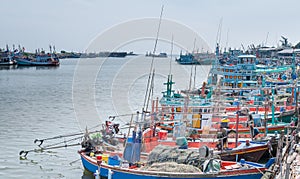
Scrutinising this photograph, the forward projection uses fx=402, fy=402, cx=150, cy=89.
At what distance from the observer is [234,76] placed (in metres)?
28.8

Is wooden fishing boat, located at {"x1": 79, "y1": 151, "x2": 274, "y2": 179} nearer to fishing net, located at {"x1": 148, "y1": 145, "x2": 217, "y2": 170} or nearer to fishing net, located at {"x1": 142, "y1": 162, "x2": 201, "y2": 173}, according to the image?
fishing net, located at {"x1": 142, "y1": 162, "x2": 201, "y2": 173}

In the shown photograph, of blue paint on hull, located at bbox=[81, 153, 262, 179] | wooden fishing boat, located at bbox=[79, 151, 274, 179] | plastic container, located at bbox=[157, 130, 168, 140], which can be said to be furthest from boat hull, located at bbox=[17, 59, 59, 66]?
wooden fishing boat, located at bbox=[79, 151, 274, 179]

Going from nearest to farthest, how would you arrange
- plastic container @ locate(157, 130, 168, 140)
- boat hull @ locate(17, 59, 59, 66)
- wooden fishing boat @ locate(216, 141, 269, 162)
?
wooden fishing boat @ locate(216, 141, 269, 162) < plastic container @ locate(157, 130, 168, 140) < boat hull @ locate(17, 59, 59, 66)

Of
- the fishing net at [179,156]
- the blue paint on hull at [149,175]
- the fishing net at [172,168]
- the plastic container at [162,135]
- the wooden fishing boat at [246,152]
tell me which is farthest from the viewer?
the plastic container at [162,135]

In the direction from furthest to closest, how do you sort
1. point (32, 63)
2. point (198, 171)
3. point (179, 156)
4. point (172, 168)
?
1. point (32, 63)
2. point (179, 156)
3. point (172, 168)
4. point (198, 171)

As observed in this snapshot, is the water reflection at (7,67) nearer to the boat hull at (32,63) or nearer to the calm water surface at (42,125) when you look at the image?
the boat hull at (32,63)

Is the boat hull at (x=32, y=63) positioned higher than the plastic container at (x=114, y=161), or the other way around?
the boat hull at (x=32, y=63)

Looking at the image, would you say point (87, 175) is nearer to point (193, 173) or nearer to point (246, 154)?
point (193, 173)

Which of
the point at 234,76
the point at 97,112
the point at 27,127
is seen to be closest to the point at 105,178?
the point at 27,127

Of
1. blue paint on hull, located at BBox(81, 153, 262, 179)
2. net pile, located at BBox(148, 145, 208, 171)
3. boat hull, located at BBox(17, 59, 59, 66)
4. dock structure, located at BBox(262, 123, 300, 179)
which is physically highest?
boat hull, located at BBox(17, 59, 59, 66)

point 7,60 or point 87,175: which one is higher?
point 7,60

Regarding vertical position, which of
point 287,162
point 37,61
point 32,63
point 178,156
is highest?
point 37,61

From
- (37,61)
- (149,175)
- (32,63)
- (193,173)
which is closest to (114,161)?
(149,175)

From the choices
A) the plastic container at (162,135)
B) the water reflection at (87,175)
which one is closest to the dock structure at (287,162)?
the plastic container at (162,135)
